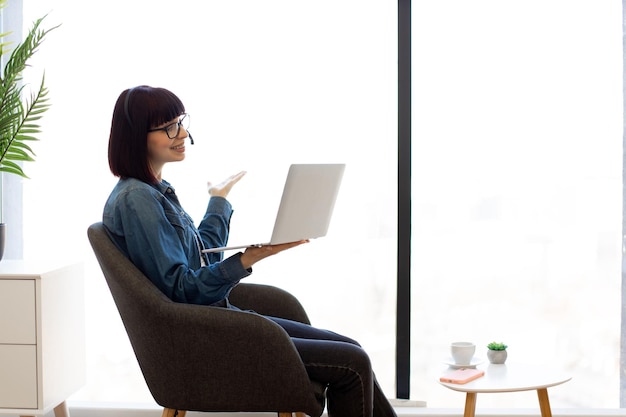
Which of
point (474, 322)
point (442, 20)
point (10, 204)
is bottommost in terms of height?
point (474, 322)

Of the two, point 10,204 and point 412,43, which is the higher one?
point 412,43

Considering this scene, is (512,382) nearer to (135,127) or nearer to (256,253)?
(256,253)

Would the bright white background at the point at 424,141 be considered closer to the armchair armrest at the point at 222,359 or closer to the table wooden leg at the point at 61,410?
the table wooden leg at the point at 61,410

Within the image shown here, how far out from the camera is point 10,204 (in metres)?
3.30

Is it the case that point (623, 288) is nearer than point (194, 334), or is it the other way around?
point (194, 334)

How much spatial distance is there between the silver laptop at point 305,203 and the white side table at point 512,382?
27.1 inches

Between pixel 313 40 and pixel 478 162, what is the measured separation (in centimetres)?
82

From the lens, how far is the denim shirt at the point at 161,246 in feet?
6.89

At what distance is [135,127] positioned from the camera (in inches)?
88.7

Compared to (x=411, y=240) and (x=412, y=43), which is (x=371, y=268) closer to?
(x=411, y=240)

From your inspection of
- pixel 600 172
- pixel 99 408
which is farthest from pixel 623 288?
pixel 99 408

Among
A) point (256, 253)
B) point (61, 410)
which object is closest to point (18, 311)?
point (61, 410)

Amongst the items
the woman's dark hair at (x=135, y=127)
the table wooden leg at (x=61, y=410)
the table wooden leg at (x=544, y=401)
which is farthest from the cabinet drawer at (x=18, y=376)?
the table wooden leg at (x=544, y=401)

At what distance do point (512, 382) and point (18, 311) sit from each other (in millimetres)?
1582
